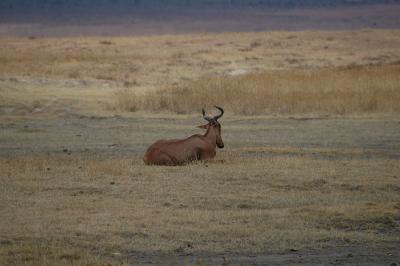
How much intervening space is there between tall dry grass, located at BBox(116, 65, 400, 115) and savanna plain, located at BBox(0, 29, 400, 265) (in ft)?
0.16

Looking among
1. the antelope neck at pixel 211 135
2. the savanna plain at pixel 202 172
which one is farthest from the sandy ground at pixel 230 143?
the antelope neck at pixel 211 135

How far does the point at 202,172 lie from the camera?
53.2 feet

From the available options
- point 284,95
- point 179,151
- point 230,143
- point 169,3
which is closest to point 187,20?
point 169,3

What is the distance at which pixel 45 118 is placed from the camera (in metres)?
28.8

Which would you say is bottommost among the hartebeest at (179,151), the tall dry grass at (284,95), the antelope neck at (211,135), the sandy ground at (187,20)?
the hartebeest at (179,151)

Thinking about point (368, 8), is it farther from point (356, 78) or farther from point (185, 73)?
point (356, 78)

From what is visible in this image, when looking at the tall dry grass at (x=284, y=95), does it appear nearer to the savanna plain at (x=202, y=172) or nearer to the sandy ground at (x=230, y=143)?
the savanna plain at (x=202, y=172)

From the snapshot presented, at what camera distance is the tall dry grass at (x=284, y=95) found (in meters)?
29.0

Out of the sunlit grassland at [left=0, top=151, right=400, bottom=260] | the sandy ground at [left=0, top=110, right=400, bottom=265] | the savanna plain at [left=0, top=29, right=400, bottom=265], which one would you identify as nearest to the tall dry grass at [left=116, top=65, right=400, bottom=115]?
the savanna plain at [left=0, top=29, right=400, bottom=265]

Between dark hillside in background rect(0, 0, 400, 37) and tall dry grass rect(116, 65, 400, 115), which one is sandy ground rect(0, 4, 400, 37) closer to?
dark hillside in background rect(0, 0, 400, 37)

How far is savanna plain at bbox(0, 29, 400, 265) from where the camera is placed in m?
11.1

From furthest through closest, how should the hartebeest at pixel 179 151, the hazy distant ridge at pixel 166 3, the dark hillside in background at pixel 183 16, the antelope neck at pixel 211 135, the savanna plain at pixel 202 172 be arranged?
the hazy distant ridge at pixel 166 3 < the dark hillside in background at pixel 183 16 < the antelope neck at pixel 211 135 < the hartebeest at pixel 179 151 < the savanna plain at pixel 202 172

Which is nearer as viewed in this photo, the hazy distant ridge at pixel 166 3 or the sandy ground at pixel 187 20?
the sandy ground at pixel 187 20

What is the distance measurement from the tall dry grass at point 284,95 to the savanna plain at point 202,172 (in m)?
0.05
